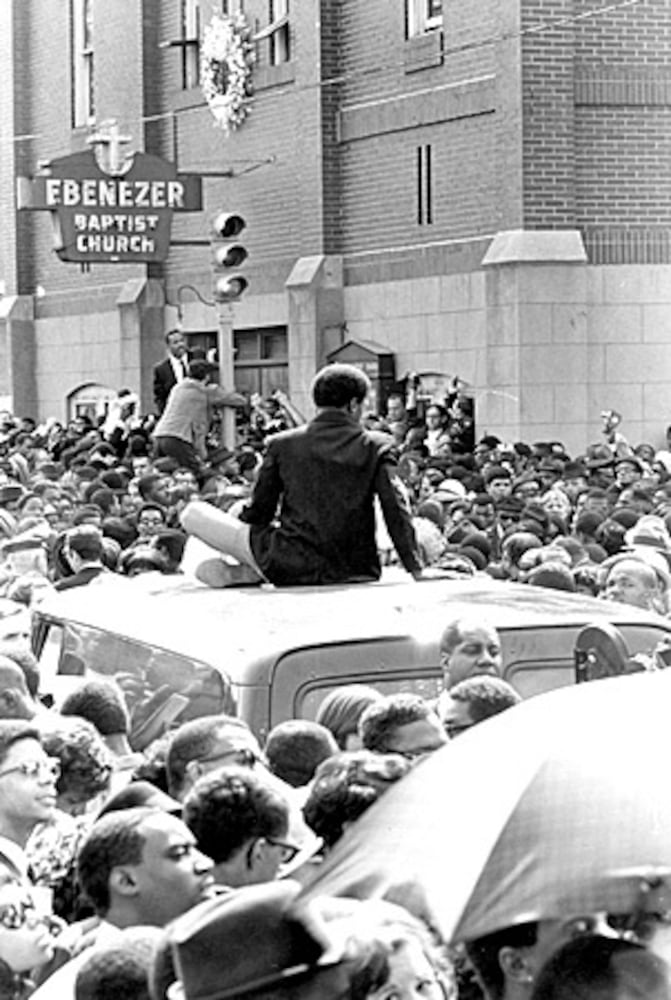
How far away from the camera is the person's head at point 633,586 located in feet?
34.3

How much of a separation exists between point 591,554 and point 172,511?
148 inches

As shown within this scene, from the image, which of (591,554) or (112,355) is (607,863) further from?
(112,355)

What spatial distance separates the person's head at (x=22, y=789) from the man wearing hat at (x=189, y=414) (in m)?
13.6

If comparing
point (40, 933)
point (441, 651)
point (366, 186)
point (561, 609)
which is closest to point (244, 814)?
point (40, 933)

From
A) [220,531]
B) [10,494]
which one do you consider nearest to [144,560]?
[220,531]

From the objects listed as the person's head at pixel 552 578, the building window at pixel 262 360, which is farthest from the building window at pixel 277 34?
the person's head at pixel 552 578

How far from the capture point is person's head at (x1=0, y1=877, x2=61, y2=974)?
4855 mm

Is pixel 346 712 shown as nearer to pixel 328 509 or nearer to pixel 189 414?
pixel 328 509

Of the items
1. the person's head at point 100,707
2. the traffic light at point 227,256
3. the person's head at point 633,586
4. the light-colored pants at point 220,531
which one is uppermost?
the traffic light at point 227,256

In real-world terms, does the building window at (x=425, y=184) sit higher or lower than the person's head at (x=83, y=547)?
higher

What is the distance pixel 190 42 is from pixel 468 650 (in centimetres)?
2661

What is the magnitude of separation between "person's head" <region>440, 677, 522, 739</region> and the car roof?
0.59 meters

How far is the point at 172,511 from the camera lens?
15.7m

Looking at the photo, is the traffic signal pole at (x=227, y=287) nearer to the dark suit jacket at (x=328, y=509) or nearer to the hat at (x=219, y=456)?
the hat at (x=219, y=456)
